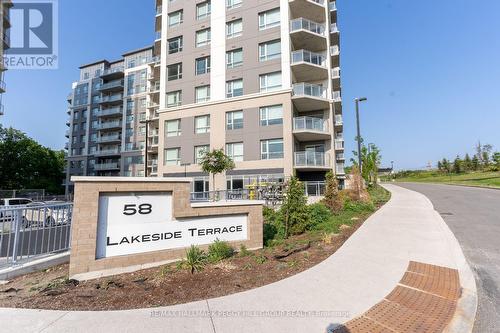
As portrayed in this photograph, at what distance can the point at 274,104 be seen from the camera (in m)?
24.4

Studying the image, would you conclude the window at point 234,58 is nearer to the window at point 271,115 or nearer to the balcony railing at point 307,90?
the window at point 271,115

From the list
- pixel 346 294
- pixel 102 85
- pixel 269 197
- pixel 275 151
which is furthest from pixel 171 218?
pixel 102 85

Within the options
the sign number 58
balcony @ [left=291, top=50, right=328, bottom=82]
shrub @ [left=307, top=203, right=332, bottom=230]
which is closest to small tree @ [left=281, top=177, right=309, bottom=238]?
shrub @ [left=307, top=203, right=332, bottom=230]

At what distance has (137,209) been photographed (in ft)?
20.8

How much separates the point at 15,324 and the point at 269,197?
15516mm

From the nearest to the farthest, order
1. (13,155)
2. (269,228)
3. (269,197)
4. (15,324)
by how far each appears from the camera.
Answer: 1. (15,324)
2. (269,228)
3. (269,197)
4. (13,155)

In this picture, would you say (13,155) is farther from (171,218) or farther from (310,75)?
(171,218)

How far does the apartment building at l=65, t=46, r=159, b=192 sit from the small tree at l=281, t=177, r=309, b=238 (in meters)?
37.0

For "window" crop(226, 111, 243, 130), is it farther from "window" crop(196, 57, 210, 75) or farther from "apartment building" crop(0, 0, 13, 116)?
"apartment building" crop(0, 0, 13, 116)

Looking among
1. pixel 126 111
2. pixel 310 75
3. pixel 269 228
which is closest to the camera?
pixel 269 228

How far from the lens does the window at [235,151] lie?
1000 inches

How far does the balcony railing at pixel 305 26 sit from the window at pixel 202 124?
478 inches

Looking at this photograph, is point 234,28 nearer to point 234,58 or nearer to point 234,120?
point 234,58

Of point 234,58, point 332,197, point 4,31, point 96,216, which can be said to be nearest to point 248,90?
point 234,58
